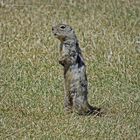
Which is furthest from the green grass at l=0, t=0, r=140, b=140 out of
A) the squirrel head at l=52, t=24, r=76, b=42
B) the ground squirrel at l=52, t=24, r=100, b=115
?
the squirrel head at l=52, t=24, r=76, b=42

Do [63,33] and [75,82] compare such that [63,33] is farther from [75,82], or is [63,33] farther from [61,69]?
[61,69]

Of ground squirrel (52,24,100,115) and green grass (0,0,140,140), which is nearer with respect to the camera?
green grass (0,0,140,140)

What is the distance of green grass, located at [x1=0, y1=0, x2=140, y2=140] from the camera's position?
7691 mm

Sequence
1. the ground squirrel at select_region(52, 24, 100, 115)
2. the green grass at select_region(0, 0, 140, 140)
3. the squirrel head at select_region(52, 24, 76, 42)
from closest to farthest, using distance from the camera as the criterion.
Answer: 1. the green grass at select_region(0, 0, 140, 140)
2. the ground squirrel at select_region(52, 24, 100, 115)
3. the squirrel head at select_region(52, 24, 76, 42)

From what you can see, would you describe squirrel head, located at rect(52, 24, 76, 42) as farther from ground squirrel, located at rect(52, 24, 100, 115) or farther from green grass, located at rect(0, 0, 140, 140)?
green grass, located at rect(0, 0, 140, 140)

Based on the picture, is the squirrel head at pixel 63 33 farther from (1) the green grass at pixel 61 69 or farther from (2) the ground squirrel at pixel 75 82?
(1) the green grass at pixel 61 69

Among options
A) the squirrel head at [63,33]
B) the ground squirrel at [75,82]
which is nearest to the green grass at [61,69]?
the ground squirrel at [75,82]

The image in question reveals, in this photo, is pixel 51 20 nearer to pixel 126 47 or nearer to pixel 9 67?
pixel 126 47

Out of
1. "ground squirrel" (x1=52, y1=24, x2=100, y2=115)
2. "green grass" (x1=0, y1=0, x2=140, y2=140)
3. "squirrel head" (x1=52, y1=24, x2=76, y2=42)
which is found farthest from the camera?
"squirrel head" (x1=52, y1=24, x2=76, y2=42)

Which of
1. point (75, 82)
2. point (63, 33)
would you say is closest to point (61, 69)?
point (63, 33)

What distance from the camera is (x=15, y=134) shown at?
7.39 metres

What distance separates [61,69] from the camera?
10.4 m

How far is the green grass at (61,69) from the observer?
7691 mm

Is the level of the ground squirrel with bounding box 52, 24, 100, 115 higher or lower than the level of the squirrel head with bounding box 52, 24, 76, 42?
lower
